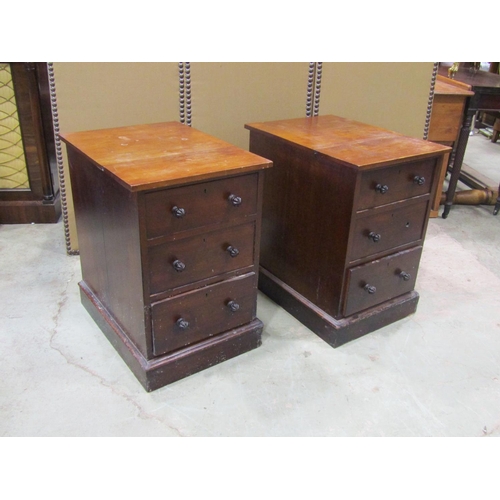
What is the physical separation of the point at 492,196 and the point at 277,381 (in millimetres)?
2270

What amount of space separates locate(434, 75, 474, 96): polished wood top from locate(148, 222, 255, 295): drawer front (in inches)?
67.7

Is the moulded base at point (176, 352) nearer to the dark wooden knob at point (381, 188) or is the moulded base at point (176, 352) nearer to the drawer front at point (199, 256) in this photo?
the drawer front at point (199, 256)

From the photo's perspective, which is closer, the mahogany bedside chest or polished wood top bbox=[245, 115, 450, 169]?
the mahogany bedside chest

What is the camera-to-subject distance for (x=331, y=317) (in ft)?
6.47

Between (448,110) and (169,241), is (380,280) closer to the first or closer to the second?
(169,241)

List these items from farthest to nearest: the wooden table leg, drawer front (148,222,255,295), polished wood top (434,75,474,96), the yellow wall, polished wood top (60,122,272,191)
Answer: the wooden table leg, polished wood top (434,75,474,96), the yellow wall, drawer front (148,222,255,295), polished wood top (60,122,272,191)

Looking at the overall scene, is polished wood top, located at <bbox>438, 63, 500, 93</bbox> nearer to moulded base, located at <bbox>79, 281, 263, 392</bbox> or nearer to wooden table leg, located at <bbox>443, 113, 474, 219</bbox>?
wooden table leg, located at <bbox>443, 113, 474, 219</bbox>

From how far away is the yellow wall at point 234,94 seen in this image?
225cm

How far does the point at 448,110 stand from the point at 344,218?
4.99 feet

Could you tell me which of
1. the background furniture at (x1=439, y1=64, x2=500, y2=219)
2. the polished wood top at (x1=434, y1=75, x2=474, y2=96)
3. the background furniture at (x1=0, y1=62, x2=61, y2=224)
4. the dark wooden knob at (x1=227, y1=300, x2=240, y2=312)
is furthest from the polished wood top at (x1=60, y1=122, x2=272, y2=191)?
the background furniture at (x1=439, y1=64, x2=500, y2=219)


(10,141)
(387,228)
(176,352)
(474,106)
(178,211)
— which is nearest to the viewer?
(178,211)

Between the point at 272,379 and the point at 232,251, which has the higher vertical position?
the point at 232,251

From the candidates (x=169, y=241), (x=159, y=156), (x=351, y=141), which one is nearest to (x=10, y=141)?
(x=159, y=156)

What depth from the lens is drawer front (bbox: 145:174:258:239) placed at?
149cm
